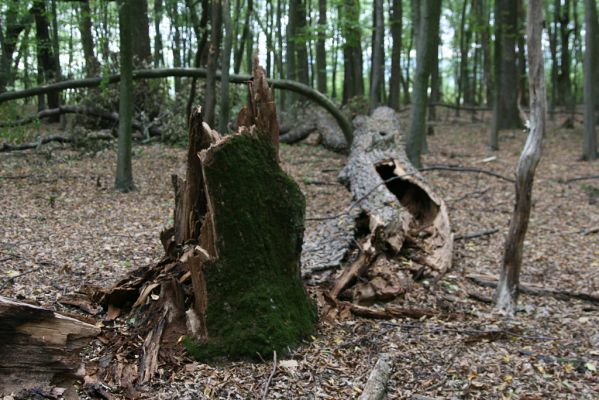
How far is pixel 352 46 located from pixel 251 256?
35.9 feet

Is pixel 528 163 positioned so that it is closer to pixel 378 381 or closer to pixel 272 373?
pixel 378 381

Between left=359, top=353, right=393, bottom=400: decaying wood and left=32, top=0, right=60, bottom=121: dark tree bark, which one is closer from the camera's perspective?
left=359, top=353, right=393, bottom=400: decaying wood

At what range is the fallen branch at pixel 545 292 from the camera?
6.07m

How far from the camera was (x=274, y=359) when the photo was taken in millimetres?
4199

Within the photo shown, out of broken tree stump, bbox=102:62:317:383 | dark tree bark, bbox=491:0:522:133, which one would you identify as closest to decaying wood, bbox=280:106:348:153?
dark tree bark, bbox=491:0:522:133

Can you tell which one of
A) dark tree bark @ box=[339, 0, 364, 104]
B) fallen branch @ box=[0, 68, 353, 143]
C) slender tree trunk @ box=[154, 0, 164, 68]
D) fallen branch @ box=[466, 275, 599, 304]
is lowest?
fallen branch @ box=[466, 275, 599, 304]

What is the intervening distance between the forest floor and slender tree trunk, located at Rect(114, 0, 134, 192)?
38cm

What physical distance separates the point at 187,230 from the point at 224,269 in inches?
38.1

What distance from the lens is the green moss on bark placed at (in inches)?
169

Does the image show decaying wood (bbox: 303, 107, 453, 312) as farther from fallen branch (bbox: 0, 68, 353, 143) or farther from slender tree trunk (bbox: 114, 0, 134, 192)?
slender tree trunk (bbox: 114, 0, 134, 192)

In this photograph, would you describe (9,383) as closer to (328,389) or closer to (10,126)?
(328,389)

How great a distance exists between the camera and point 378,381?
155 inches

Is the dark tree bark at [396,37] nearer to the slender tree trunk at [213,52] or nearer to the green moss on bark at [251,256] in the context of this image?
the slender tree trunk at [213,52]

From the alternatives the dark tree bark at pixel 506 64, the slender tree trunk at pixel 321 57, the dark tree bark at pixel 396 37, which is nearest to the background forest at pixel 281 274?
the dark tree bark at pixel 396 37
